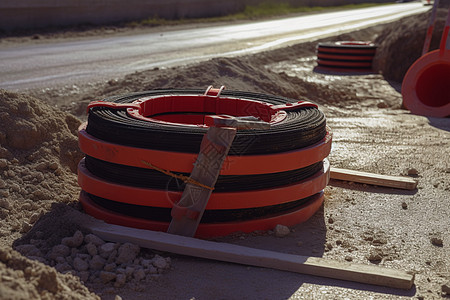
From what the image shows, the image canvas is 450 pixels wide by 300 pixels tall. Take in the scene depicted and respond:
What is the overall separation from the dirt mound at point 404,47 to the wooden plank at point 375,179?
8.68 m

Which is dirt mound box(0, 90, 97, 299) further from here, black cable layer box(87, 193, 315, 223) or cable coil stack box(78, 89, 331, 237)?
black cable layer box(87, 193, 315, 223)

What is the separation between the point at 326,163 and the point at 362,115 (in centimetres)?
429

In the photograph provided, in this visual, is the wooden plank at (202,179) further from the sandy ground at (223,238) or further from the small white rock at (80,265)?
the small white rock at (80,265)

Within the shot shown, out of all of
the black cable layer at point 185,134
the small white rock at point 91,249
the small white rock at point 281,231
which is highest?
the black cable layer at point 185,134

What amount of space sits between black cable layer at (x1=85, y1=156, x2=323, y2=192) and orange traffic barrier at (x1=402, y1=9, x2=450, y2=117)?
232 inches

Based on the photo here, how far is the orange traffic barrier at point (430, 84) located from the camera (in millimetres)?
9289

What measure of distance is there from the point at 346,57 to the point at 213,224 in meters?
11.5

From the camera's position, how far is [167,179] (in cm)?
409

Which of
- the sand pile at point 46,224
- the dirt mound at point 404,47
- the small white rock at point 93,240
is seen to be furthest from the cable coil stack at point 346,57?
the small white rock at point 93,240

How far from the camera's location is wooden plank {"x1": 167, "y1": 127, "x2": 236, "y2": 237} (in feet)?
13.1

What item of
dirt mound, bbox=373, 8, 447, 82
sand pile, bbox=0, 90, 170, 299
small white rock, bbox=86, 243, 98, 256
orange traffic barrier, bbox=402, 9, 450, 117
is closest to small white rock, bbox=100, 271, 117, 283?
sand pile, bbox=0, 90, 170, 299

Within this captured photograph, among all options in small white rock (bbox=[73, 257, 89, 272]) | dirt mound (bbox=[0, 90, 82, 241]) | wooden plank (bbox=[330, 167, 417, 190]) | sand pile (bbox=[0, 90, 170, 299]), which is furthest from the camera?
wooden plank (bbox=[330, 167, 417, 190])

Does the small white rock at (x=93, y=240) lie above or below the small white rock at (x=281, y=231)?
above

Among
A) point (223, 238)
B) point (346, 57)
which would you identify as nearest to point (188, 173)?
point (223, 238)
